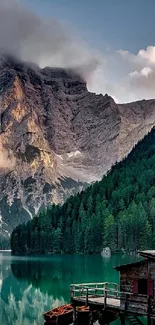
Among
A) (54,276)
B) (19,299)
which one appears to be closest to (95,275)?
(54,276)

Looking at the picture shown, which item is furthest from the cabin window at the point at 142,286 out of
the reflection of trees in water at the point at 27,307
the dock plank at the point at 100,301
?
the reflection of trees in water at the point at 27,307

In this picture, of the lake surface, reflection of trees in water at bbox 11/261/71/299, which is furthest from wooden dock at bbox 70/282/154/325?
reflection of trees in water at bbox 11/261/71/299

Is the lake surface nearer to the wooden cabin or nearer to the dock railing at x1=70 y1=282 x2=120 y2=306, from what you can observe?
the dock railing at x1=70 y1=282 x2=120 y2=306

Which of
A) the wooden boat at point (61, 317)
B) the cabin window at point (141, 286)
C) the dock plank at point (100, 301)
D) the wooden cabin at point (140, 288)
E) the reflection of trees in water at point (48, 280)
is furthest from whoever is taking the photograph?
the reflection of trees in water at point (48, 280)

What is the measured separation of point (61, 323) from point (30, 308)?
22397mm

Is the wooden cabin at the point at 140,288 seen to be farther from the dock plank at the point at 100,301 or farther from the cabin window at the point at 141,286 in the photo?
the dock plank at the point at 100,301

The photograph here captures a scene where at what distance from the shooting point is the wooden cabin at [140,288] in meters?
50.4

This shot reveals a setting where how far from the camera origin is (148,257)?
51719 mm

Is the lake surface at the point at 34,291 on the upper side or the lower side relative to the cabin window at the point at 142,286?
lower

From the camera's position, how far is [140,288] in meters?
52.6

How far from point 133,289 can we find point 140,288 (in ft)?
2.49

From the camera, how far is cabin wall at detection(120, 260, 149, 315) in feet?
167

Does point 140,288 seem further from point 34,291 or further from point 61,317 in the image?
point 34,291

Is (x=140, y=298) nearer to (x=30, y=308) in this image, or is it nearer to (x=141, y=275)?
(x=141, y=275)
